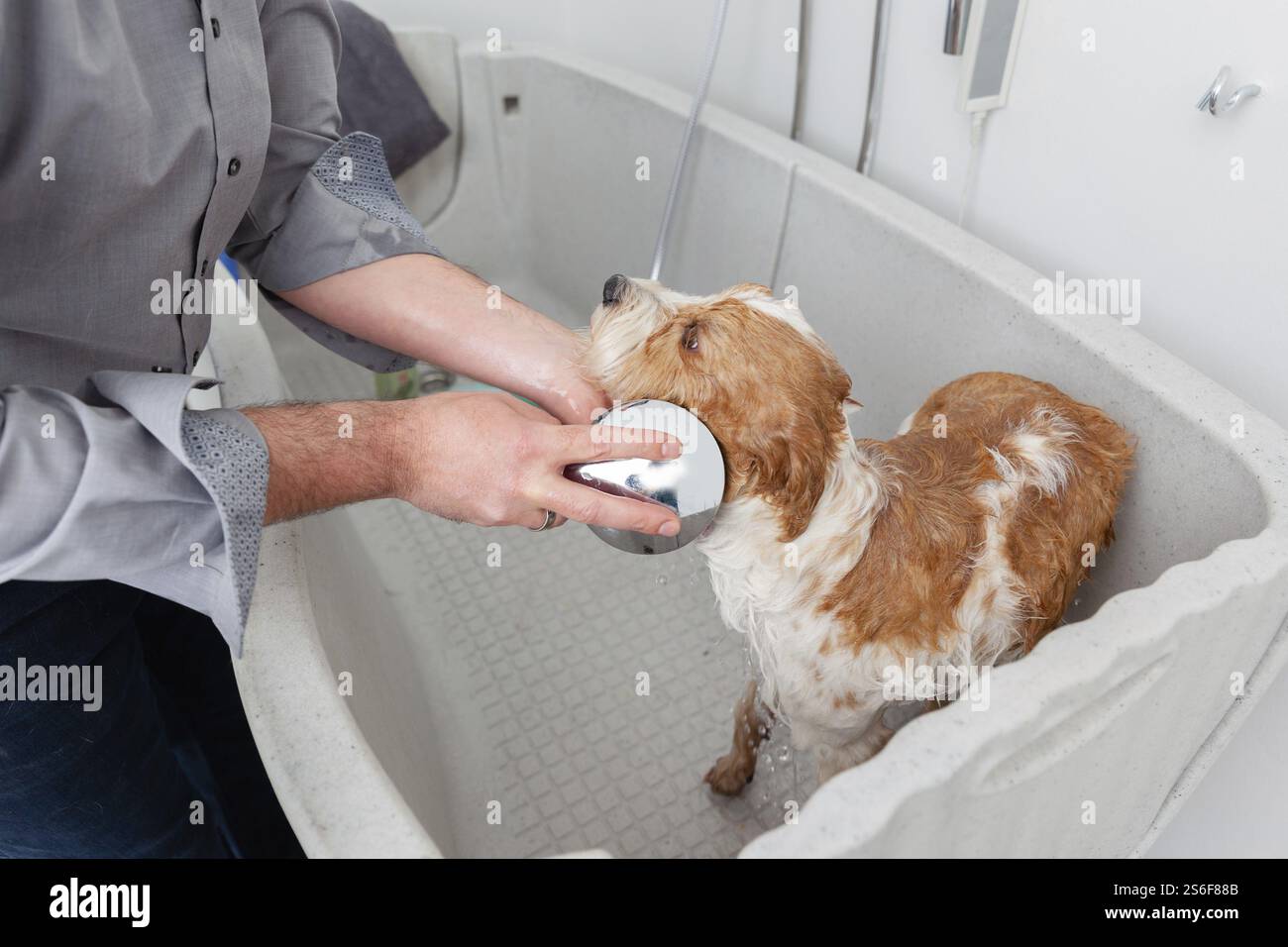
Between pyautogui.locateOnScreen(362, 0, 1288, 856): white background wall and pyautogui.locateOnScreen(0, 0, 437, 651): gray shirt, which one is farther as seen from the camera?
pyautogui.locateOnScreen(362, 0, 1288, 856): white background wall

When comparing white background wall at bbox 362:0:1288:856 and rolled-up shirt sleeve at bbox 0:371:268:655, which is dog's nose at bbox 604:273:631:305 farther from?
white background wall at bbox 362:0:1288:856

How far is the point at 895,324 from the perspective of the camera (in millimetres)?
1878

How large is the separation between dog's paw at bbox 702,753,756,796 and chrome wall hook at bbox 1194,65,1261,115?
53.8 inches

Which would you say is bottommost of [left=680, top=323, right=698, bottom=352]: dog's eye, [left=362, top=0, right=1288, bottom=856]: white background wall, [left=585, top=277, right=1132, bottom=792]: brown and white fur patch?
[left=585, top=277, right=1132, bottom=792]: brown and white fur patch

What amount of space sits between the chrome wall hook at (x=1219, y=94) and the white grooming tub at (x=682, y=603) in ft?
1.17

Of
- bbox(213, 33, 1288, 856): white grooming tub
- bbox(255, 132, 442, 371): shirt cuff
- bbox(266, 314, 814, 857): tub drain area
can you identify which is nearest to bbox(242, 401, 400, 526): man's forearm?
bbox(213, 33, 1288, 856): white grooming tub

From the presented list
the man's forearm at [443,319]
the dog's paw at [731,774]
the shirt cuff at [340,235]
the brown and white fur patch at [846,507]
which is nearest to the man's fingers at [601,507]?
the brown and white fur patch at [846,507]

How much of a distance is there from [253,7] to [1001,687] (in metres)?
1.28

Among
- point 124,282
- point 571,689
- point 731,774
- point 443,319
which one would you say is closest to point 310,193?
point 443,319

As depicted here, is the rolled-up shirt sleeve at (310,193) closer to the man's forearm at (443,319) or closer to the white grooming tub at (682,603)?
the man's forearm at (443,319)

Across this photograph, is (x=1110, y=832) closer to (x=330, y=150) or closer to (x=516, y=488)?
(x=516, y=488)

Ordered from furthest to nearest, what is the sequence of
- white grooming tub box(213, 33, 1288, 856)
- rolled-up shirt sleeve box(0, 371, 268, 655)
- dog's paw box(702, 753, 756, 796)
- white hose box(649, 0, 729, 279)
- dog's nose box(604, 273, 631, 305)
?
1. white hose box(649, 0, 729, 279)
2. dog's paw box(702, 753, 756, 796)
3. dog's nose box(604, 273, 631, 305)
4. white grooming tub box(213, 33, 1288, 856)
5. rolled-up shirt sleeve box(0, 371, 268, 655)

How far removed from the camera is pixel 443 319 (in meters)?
1.42

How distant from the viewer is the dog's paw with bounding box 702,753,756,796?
1716 millimetres
